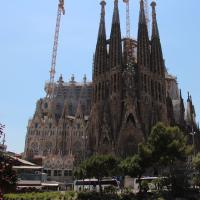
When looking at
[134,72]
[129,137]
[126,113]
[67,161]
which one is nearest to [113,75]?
[134,72]

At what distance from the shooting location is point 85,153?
90.6 meters

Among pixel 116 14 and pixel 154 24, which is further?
pixel 154 24

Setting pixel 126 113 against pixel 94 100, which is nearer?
pixel 126 113

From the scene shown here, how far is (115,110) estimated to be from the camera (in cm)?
8756

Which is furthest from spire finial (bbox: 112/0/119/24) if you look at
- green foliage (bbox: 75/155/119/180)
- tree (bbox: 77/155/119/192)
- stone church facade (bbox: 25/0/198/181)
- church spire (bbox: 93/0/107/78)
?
tree (bbox: 77/155/119/192)

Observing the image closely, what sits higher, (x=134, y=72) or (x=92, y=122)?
(x=134, y=72)

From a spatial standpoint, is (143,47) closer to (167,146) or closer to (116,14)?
(116,14)

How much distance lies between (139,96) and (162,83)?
856cm

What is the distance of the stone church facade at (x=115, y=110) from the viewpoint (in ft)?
280

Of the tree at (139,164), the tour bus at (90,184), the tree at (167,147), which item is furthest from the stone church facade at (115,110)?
the tree at (167,147)

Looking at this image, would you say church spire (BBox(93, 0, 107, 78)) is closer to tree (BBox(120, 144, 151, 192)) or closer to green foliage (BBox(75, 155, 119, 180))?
green foliage (BBox(75, 155, 119, 180))

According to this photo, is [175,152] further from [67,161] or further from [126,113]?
[67,161]

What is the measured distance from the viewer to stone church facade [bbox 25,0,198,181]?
3361 inches

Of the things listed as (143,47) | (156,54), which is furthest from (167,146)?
(156,54)
